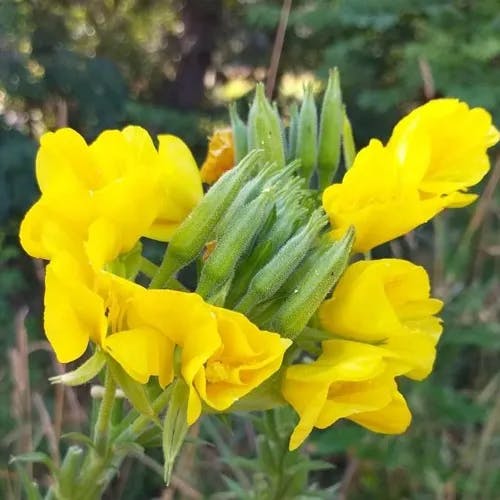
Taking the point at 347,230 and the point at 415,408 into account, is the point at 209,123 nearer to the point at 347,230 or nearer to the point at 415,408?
the point at 415,408

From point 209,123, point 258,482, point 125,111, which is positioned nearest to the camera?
point 258,482

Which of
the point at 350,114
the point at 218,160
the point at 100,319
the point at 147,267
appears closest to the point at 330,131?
the point at 218,160

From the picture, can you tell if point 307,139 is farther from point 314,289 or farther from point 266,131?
point 314,289

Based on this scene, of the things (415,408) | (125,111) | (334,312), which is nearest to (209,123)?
(125,111)

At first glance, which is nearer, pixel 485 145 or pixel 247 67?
pixel 485 145

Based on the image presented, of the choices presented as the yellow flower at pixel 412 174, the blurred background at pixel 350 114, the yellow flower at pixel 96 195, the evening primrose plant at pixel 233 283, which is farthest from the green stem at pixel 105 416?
the blurred background at pixel 350 114

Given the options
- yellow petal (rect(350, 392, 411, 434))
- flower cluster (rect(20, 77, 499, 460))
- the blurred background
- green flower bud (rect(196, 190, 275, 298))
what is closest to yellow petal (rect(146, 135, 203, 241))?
flower cluster (rect(20, 77, 499, 460))

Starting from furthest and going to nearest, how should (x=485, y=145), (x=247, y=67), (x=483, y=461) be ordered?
1. (x=247, y=67)
2. (x=483, y=461)
3. (x=485, y=145)
